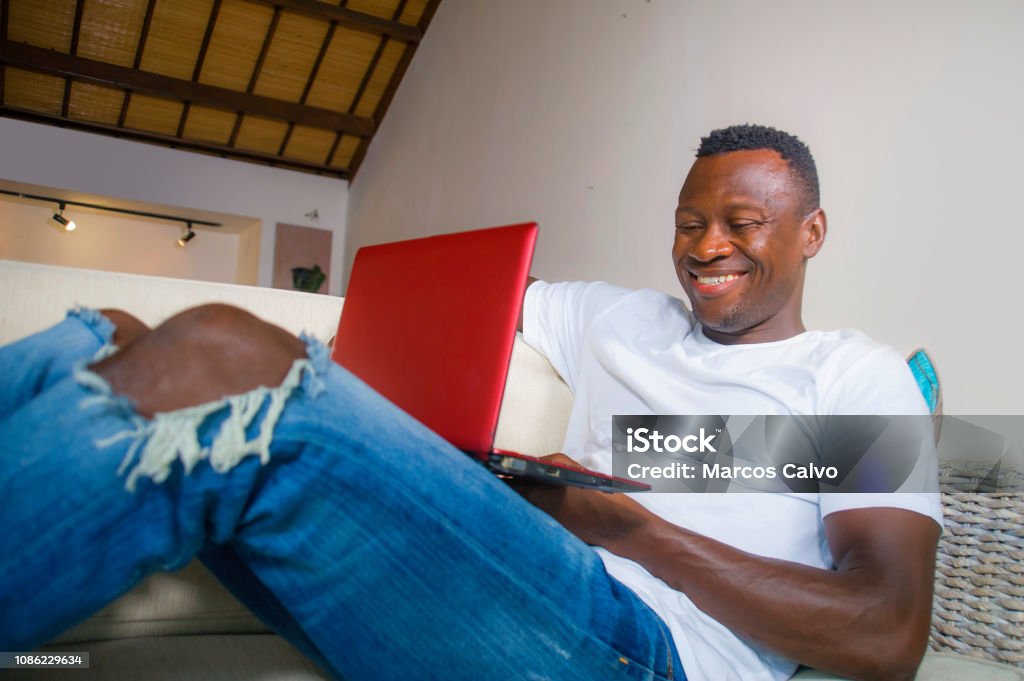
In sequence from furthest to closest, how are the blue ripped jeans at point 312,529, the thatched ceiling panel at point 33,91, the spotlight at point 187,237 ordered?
the spotlight at point 187,237, the thatched ceiling panel at point 33,91, the blue ripped jeans at point 312,529

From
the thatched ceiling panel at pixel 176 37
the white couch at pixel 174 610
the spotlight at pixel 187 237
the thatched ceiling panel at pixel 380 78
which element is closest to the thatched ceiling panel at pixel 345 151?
the thatched ceiling panel at pixel 380 78

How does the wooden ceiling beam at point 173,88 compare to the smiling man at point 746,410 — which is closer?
the smiling man at point 746,410

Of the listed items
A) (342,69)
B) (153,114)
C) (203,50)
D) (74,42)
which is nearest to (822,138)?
(342,69)

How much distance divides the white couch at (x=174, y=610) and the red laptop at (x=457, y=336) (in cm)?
13

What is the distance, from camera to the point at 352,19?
5539 mm

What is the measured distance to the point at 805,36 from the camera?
2109mm

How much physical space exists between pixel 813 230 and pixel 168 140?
659 centimetres

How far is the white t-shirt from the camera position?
0.90 m

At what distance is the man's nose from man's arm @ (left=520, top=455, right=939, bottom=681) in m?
0.44

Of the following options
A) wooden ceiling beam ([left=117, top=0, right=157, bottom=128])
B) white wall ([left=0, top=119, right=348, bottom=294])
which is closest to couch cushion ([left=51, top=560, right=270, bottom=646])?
wooden ceiling beam ([left=117, top=0, right=157, bottom=128])

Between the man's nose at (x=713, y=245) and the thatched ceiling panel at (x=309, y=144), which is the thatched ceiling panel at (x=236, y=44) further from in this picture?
the man's nose at (x=713, y=245)

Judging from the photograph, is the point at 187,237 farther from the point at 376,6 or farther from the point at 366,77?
the point at 376,6

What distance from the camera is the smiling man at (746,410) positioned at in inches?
32.3

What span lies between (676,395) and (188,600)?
77cm
